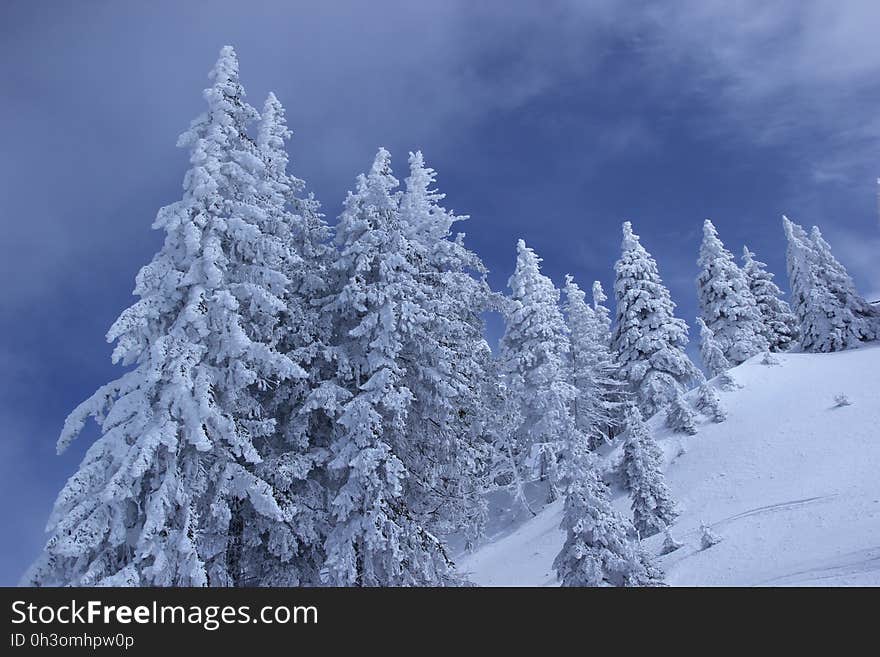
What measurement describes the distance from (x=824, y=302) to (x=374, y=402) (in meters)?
39.3

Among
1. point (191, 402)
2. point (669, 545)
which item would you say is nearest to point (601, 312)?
point (669, 545)

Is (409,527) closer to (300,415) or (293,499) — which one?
(293,499)

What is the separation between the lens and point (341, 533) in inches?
539

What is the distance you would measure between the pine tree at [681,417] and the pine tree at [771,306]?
22.1m

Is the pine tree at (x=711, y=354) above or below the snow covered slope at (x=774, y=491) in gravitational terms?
above

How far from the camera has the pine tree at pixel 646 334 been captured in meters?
35.5

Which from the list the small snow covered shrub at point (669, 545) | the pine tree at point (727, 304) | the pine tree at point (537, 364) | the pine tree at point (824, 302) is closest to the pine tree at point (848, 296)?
the pine tree at point (824, 302)

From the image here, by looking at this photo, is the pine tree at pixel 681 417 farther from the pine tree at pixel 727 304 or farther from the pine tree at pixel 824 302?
the pine tree at pixel 824 302

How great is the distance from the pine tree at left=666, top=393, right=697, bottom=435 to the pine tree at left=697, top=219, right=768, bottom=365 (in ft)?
47.6

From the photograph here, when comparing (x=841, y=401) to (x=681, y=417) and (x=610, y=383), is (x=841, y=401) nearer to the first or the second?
(x=681, y=417)

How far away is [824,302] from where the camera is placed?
39344 mm

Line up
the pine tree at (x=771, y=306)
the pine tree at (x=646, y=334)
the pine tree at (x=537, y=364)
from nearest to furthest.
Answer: the pine tree at (x=537, y=364)
the pine tree at (x=646, y=334)
the pine tree at (x=771, y=306)

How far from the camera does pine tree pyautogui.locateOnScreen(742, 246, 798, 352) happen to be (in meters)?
47.9

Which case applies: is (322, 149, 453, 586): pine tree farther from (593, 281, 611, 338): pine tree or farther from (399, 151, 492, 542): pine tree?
(593, 281, 611, 338): pine tree
